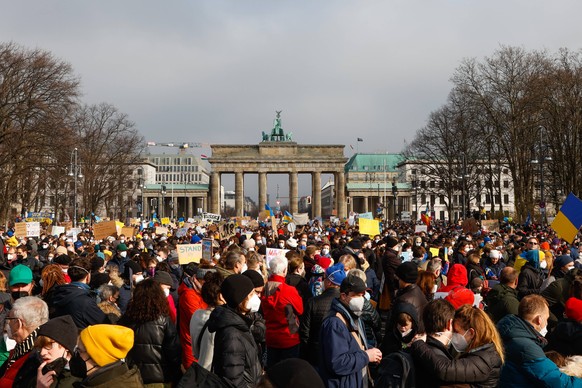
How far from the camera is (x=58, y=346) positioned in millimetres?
4703

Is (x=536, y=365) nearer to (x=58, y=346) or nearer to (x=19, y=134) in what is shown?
(x=58, y=346)

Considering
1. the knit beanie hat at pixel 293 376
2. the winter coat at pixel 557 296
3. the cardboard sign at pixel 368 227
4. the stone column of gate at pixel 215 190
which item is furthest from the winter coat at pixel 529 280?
the stone column of gate at pixel 215 190

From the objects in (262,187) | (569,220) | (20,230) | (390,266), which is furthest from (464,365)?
(262,187)

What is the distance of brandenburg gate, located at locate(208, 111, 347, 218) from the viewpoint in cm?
A: 9875

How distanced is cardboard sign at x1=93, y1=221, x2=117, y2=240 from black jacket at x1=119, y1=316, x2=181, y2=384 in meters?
16.5

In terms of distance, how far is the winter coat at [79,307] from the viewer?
689cm

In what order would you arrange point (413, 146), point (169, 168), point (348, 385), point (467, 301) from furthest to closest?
point (169, 168)
point (413, 146)
point (467, 301)
point (348, 385)

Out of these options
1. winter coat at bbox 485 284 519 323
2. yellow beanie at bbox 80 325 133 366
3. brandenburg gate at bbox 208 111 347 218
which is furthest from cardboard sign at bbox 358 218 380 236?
brandenburg gate at bbox 208 111 347 218

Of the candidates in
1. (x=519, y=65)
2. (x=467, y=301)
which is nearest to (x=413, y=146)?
(x=519, y=65)

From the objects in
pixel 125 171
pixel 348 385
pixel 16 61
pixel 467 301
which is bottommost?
pixel 348 385

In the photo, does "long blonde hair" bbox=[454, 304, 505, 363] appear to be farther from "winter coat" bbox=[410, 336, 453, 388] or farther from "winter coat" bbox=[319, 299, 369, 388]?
"winter coat" bbox=[319, 299, 369, 388]

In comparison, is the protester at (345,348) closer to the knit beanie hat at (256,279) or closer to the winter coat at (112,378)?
the knit beanie hat at (256,279)

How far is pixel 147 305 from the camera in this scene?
5988 millimetres

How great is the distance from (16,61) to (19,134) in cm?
399
